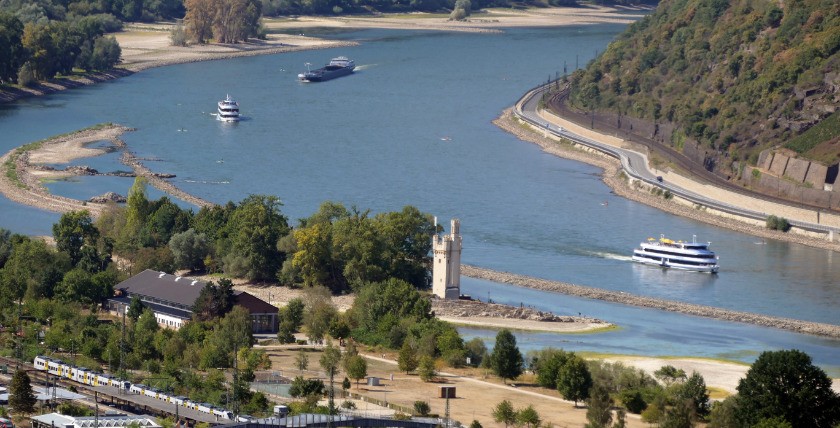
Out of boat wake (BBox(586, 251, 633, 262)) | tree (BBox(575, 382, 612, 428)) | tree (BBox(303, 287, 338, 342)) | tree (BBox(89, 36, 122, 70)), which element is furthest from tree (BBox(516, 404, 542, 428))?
tree (BBox(89, 36, 122, 70))

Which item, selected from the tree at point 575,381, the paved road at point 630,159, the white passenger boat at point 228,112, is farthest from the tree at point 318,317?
the white passenger boat at point 228,112

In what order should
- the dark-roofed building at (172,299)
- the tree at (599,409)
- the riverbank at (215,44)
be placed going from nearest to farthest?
the tree at (599,409)
the dark-roofed building at (172,299)
the riverbank at (215,44)

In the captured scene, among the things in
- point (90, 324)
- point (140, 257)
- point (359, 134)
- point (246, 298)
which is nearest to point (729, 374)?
point (246, 298)

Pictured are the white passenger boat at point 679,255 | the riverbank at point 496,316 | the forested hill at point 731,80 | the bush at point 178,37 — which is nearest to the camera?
the riverbank at point 496,316

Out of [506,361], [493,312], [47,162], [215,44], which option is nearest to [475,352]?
[506,361]

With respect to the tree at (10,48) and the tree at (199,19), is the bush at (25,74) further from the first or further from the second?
the tree at (199,19)

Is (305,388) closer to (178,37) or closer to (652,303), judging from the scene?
(652,303)

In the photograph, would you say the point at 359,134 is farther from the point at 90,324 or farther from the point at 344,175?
the point at 90,324
